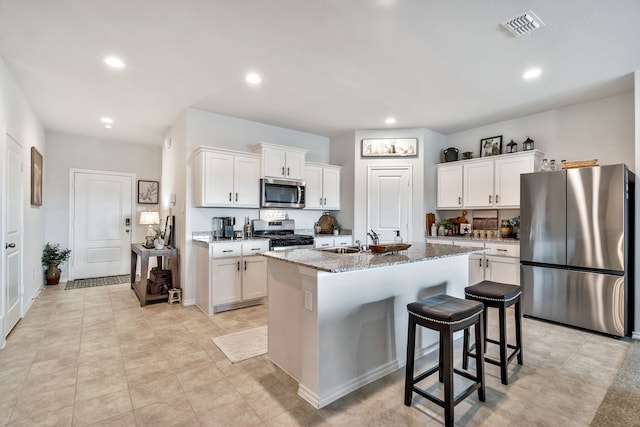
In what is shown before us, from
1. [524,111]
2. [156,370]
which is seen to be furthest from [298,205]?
[524,111]

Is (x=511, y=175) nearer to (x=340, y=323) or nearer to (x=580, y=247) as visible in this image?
(x=580, y=247)

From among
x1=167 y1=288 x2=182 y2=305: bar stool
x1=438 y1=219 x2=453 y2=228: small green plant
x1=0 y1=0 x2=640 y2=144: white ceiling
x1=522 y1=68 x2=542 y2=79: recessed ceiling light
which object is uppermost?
x1=0 y1=0 x2=640 y2=144: white ceiling

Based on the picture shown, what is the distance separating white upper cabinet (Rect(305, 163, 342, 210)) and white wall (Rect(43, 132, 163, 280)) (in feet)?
12.0

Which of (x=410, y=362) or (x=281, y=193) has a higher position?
(x=281, y=193)

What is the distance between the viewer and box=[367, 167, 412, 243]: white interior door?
17.5 ft

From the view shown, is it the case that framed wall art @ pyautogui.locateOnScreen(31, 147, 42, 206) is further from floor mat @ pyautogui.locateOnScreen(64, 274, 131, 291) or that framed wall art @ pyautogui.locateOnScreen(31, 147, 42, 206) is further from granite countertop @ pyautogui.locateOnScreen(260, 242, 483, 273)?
granite countertop @ pyautogui.locateOnScreen(260, 242, 483, 273)

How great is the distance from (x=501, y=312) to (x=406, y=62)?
93.2 inches

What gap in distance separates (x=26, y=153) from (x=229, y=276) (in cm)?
313

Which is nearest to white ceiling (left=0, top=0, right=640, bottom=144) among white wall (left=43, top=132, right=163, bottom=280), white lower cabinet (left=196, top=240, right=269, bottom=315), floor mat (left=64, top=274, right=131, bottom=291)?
white wall (left=43, top=132, right=163, bottom=280)

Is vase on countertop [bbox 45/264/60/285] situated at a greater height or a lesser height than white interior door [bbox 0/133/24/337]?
lesser

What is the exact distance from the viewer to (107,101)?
414cm

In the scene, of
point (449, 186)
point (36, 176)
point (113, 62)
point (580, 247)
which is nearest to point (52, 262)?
point (36, 176)

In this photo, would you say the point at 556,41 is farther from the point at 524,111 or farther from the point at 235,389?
the point at 235,389

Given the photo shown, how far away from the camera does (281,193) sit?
16.2ft
